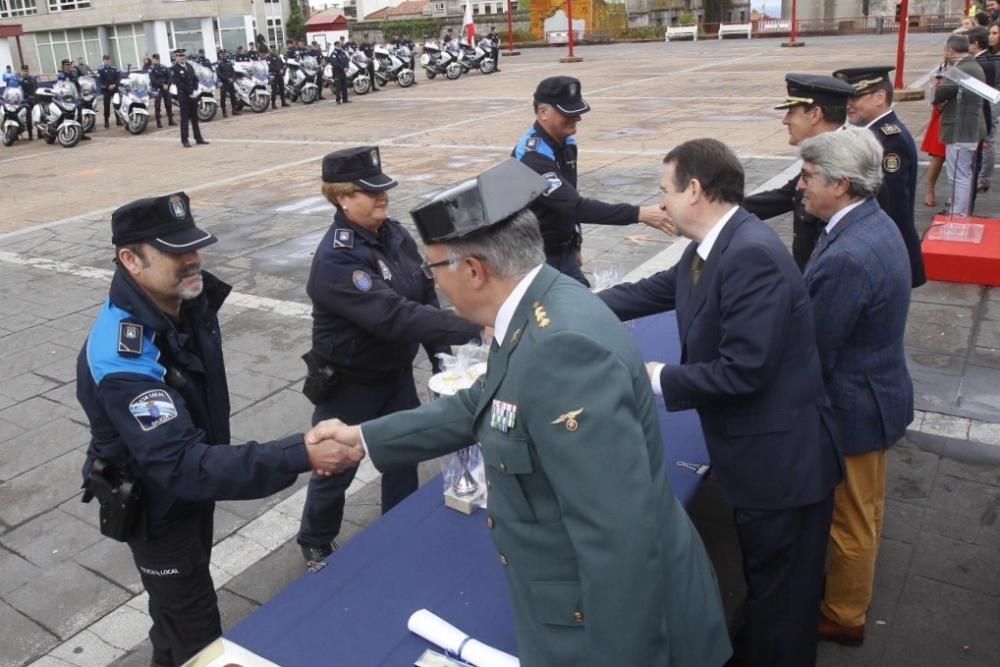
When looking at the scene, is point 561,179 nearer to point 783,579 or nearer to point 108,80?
point 783,579

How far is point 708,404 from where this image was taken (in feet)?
7.98

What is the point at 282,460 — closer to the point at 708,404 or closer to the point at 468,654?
the point at 468,654

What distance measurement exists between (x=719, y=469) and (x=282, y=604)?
4.30 ft

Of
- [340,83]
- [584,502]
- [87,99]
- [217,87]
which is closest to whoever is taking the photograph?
[584,502]

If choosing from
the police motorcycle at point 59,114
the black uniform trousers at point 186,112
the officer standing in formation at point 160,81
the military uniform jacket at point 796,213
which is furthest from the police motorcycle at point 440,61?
the military uniform jacket at point 796,213

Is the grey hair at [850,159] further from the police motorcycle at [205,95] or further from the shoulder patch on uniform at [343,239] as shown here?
the police motorcycle at [205,95]

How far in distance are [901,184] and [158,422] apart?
367 cm

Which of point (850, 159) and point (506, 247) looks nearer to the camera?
point (506, 247)

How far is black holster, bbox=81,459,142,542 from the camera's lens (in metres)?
2.52

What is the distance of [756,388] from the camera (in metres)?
2.29

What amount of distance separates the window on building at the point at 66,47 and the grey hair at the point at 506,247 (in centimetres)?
4573

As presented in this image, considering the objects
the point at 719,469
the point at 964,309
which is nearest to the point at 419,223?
the point at 719,469

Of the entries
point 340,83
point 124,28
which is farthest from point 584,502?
point 124,28

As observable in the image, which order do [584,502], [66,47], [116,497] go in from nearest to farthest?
[584,502] < [116,497] < [66,47]
